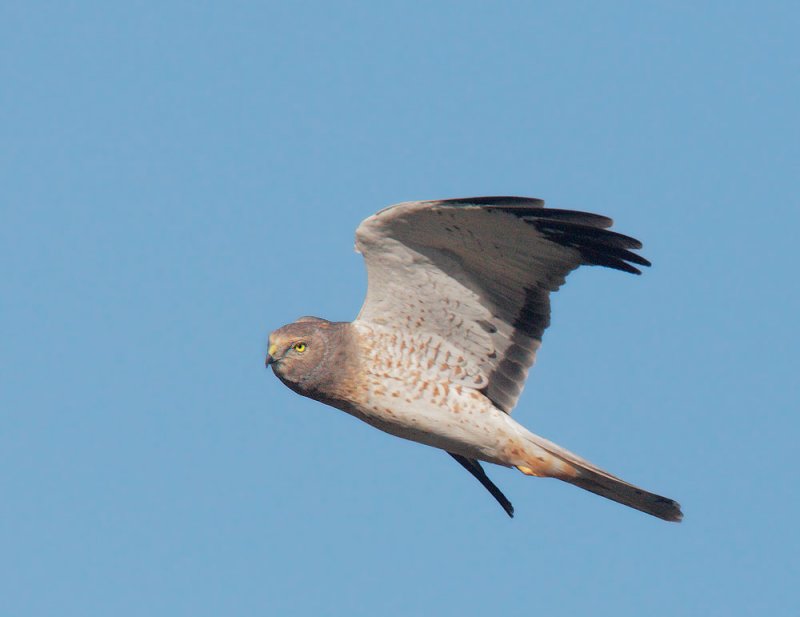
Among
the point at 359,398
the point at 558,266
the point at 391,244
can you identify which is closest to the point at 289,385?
the point at 359,398

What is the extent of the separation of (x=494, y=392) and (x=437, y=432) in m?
0.66

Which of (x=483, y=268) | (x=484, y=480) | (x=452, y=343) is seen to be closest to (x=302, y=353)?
(x=452, y=343)

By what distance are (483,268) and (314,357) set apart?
154 cm

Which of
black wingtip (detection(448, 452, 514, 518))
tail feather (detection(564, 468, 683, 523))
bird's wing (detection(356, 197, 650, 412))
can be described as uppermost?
bird's wing (detection(356, 197, 650, 412))

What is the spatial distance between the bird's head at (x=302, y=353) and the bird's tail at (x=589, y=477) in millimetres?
1769

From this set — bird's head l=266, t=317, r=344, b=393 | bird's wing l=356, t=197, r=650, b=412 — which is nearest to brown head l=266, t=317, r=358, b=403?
bird's head l=266, t=317, r=344, b=393

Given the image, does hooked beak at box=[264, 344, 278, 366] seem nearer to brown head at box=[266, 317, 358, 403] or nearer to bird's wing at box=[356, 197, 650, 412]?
brown head at box=[266, 317, 358, 403]

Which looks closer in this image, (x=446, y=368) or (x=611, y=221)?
(x=611, y=221)

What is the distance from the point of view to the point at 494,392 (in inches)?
573

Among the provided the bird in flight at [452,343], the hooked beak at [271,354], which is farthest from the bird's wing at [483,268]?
the hooked beak at [271,354]

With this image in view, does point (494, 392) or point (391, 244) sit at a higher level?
point (391, 244)

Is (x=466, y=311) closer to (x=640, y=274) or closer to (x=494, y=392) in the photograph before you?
(x=494, y=392)

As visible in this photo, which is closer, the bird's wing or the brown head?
the bird's wing

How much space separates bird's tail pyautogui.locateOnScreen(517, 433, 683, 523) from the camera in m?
14.2
